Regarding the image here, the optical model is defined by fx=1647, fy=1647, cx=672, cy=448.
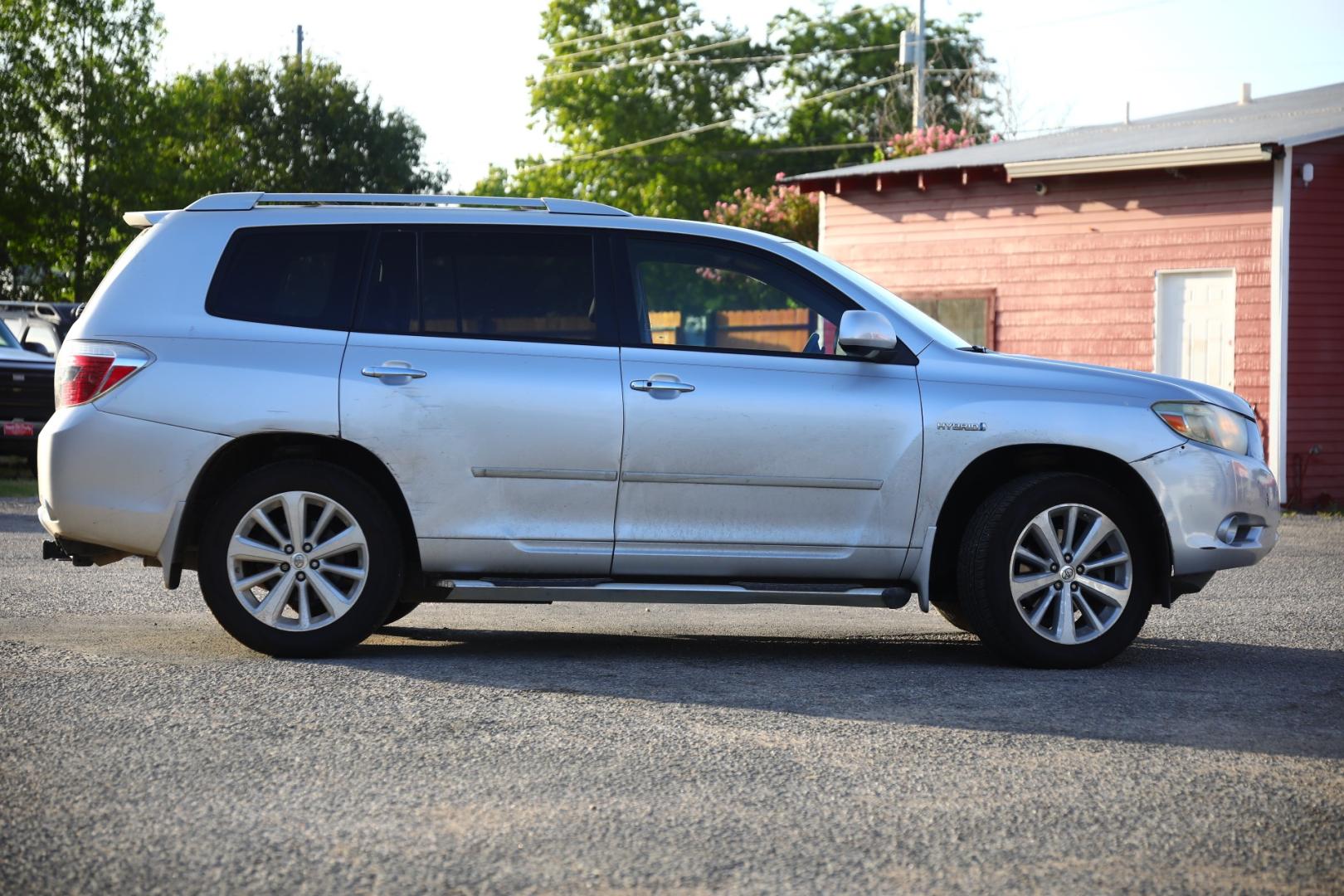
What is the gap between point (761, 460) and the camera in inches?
263

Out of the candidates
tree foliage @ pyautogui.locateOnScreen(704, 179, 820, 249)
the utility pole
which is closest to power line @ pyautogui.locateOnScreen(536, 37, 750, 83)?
the utility pole

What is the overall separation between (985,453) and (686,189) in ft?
168

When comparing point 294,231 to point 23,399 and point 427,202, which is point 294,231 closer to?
point 427,202

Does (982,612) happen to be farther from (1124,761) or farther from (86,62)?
(86,62)

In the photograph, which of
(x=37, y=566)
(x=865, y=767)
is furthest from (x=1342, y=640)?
(x=37, y=566)

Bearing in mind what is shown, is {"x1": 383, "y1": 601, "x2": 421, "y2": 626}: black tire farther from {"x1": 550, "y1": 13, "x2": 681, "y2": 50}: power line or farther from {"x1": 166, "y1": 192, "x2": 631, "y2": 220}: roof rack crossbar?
{"x1": 550, "y1": 13, "x2": 681, "y2": 50}: power line

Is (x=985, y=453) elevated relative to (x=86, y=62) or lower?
lower

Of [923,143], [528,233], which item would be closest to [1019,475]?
[528,233]

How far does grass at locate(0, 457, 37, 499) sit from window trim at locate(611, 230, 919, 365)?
11703 millimetres

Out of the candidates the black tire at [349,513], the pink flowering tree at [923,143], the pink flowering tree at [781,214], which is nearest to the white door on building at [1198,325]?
the pink flowering tree at [923,143]

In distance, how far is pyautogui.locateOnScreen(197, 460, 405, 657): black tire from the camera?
661 centimetres

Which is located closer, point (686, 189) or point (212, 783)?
point (212, 783)

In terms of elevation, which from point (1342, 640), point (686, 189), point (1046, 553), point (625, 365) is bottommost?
point (1342, 640)

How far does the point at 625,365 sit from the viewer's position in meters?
6.71
